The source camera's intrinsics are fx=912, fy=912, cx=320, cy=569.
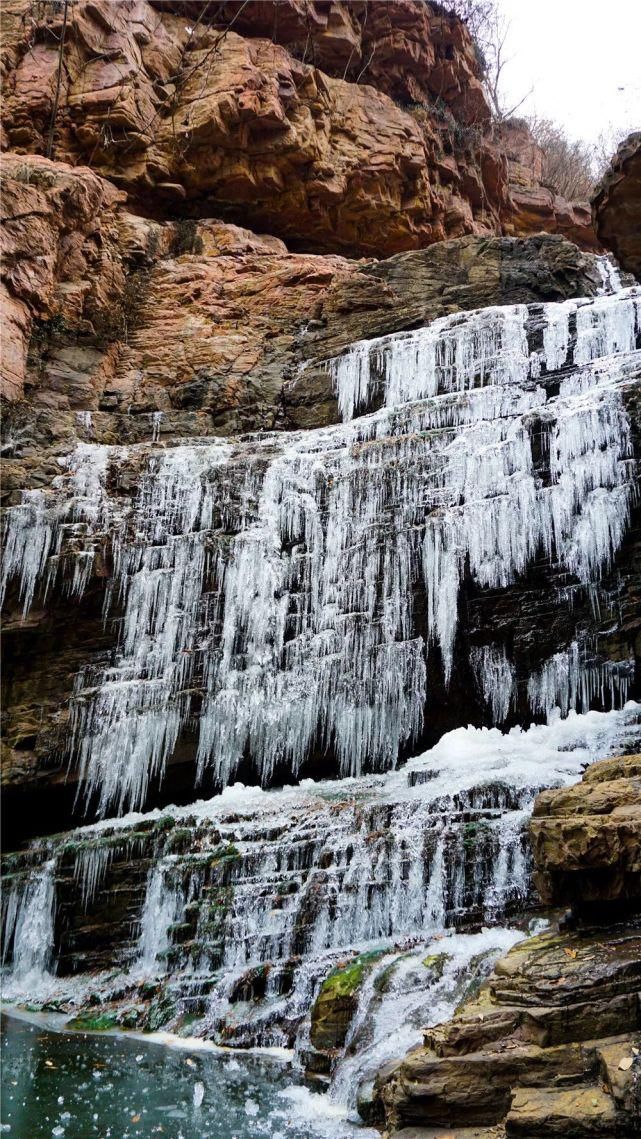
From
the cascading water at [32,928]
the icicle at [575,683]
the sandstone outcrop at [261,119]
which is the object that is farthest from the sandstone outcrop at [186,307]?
the cascading water at [32,928]

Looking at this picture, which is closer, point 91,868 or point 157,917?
point 157,917

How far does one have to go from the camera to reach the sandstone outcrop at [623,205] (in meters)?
10.0

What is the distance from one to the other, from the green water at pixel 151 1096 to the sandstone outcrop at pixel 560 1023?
781 mm

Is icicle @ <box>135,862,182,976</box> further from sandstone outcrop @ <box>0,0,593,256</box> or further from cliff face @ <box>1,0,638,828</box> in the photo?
sandstone outcrop @ <box>0,0,593,256</box>

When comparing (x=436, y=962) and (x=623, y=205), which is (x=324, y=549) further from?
(x=436, y=962)

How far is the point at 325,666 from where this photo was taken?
39.8ft

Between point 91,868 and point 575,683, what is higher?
point 575,683

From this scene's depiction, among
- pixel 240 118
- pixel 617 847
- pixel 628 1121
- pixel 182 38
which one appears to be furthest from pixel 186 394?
pixel 628 1121

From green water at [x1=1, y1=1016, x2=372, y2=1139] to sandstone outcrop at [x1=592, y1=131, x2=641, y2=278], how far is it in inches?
373

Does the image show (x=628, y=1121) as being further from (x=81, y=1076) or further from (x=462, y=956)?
(x=81, y=1076)

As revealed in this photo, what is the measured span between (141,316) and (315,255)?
4325mm

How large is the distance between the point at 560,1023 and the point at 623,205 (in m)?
9.05

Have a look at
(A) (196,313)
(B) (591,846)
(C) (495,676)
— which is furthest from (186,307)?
(B) (591,846)

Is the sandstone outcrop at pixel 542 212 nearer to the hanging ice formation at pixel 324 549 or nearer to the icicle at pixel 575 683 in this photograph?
the hanging ice formation at pixel 324 549
